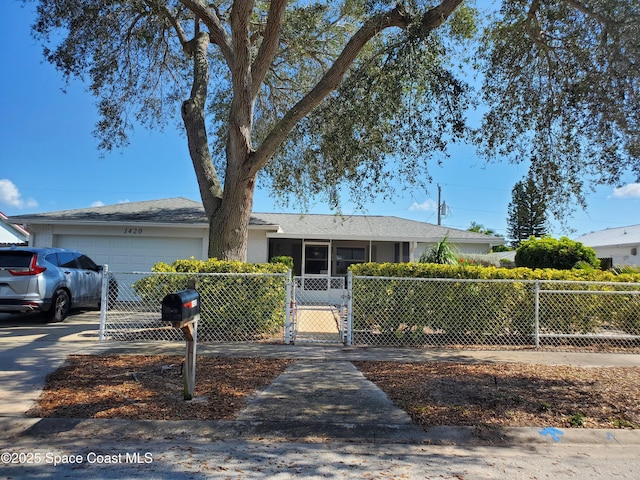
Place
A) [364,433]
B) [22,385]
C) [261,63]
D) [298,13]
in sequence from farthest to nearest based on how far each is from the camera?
1. [298,13]
2. [261,63]
3. [22,385]
4. [364,433]

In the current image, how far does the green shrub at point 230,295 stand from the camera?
8.16 meters

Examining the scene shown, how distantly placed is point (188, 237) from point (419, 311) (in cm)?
920

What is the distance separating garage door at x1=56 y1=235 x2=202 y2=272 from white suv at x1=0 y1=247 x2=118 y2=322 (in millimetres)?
3813

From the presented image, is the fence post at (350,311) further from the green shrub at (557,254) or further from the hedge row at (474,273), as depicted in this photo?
the green shrub at (557,254)

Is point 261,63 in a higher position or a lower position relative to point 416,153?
higher

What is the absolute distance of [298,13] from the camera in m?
11.1

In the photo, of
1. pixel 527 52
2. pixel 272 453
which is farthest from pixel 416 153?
pixel 272 453

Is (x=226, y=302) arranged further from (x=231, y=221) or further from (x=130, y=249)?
(x=130, y=249)

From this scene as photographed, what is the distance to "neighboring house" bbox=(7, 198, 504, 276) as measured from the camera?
1454 cm

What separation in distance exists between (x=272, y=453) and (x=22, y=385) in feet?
11.9

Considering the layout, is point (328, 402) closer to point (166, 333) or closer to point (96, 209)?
point (166, 333)

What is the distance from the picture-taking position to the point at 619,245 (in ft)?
72.3

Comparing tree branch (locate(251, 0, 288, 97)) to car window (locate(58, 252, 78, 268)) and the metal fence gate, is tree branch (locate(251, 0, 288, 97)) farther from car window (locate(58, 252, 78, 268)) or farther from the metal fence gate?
car window (locate(58, 252, 78, 268))

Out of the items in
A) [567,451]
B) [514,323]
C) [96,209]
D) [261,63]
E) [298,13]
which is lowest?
[567,451]
